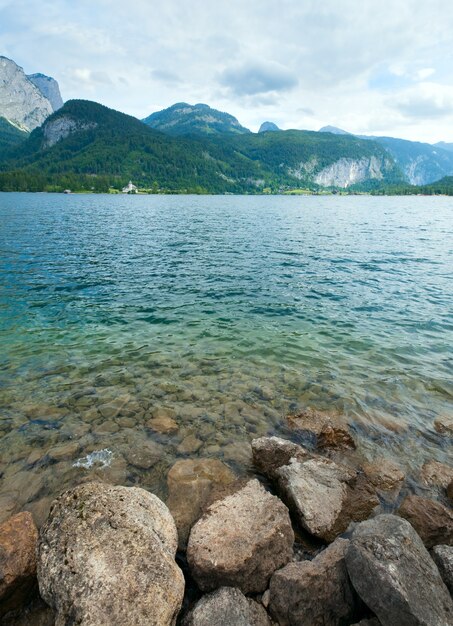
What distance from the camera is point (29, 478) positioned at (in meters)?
9.37

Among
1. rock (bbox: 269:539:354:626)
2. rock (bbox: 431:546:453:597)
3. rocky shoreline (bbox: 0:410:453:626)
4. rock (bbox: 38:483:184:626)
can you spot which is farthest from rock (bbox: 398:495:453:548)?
rock (bbox: 38:483:184:626)

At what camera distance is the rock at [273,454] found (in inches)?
373

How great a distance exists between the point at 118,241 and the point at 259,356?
1756 inches

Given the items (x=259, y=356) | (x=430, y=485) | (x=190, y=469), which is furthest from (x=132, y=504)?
(x=259, y=356)

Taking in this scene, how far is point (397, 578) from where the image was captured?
5.48 metres

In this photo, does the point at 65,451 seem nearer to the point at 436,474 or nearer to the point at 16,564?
the point at 16,564

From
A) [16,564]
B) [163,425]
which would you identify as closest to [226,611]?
[16,564]

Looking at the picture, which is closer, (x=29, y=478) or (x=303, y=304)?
(x=29, y=478)

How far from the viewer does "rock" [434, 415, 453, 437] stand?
1176 centimetres

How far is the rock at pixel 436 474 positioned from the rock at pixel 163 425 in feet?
25.2

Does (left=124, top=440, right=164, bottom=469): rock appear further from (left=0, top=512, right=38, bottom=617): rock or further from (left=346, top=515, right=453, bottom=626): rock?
(left=346, top=515, right=453, bottom=626): rock

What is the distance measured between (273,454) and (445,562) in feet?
14.1

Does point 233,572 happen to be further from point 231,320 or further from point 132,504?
point 231,320

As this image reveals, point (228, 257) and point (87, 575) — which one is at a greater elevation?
point (87, 575)
